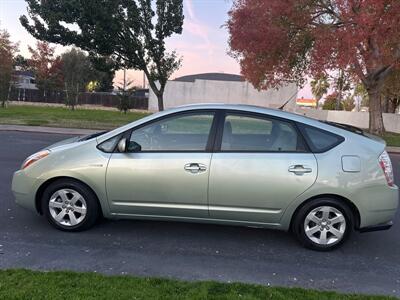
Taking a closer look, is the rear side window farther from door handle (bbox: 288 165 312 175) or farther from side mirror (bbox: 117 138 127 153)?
side mirror (bbox: 117 138 127 153)

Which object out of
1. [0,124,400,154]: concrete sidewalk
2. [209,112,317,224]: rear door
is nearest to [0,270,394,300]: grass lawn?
[209,112,317,224]: rear door

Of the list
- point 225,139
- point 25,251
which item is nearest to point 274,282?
point 225,139

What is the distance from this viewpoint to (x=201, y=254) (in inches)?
179

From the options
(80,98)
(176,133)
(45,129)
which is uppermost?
(80,98)

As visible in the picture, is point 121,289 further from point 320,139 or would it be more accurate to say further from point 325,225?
point 320,139

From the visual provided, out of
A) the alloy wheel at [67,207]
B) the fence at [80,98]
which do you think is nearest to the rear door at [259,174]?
the alloy wheel at [67,207]

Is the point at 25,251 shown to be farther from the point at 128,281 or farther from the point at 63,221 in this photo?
the point at 128,281

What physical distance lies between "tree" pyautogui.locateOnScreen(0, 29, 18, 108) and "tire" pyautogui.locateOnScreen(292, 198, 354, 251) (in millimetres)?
34674

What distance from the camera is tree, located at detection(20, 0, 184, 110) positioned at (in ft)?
99.6

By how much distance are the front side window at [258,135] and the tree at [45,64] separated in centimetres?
5971

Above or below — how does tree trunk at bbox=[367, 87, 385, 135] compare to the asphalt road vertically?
above

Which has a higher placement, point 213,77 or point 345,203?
point 213,77

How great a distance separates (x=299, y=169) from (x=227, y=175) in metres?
0.77

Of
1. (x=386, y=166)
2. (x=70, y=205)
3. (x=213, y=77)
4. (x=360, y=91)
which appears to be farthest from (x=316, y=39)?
(x=213, y=77)
